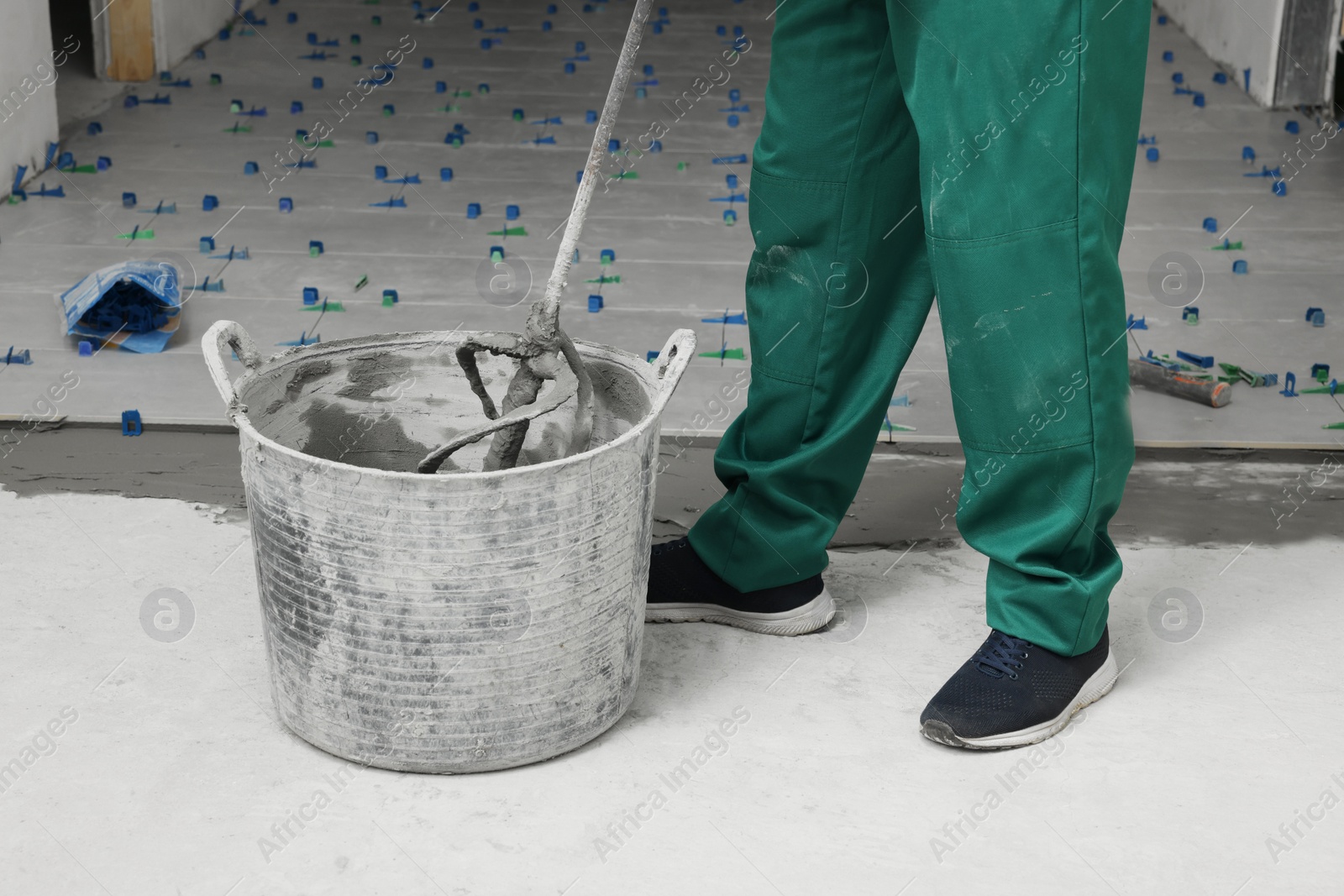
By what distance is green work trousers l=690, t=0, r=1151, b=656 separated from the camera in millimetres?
1498

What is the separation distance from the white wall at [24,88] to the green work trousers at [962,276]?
2637 millimetres

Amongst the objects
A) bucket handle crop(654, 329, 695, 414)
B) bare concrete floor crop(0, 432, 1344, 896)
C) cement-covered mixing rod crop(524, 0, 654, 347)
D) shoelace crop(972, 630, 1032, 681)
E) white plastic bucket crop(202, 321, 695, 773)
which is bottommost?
bare concrete floor crop(0, 432, 1344, 896)

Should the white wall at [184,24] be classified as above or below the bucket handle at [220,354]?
below

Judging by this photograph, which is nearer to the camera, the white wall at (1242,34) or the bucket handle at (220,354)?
the bucket handle at (220,354)

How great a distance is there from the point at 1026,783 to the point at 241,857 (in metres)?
0.85

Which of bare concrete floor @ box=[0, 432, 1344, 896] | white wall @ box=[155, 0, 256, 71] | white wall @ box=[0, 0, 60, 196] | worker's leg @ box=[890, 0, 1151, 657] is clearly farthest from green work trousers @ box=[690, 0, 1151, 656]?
white wall @ box=[155, 0, 256, 71]

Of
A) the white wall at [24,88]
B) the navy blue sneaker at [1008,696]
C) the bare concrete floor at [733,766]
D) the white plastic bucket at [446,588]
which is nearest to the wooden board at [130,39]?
the white wall at [24,88]

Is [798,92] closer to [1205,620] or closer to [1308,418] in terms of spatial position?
[1205,620]

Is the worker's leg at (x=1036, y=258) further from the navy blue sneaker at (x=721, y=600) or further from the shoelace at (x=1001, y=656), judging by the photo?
the navy blue sneaker at (x=721, y=600)

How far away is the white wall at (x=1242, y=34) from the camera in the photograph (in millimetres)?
4867

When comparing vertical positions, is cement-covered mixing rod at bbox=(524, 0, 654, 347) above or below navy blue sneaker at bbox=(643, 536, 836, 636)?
above

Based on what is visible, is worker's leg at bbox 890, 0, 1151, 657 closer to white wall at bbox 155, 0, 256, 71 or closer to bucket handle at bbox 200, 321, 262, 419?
bucket handle at bbox 200, 321, 262, 419

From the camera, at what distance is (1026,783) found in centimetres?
160

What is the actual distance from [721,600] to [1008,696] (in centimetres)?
43
